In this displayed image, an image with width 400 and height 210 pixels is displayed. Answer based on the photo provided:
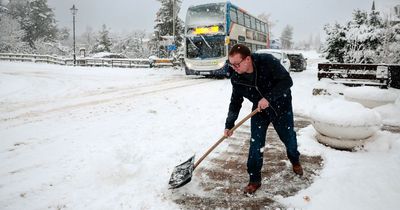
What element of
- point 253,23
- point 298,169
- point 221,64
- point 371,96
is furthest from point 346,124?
point 253,23

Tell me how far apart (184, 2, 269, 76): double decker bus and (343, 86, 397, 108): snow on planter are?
10.3 meters

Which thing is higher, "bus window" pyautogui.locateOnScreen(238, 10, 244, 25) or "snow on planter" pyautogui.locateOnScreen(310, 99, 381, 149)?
"bus window" pyautogui.locateOnScreen(238, 10, 244, 25)

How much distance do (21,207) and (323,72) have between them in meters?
11.8

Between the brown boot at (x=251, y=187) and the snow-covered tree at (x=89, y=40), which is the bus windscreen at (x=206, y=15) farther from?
the snow-covered tree at (x=89, y=40)

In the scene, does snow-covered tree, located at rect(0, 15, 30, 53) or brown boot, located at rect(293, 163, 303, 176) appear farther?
snow-covered tree, located at rect(0, 15, 30, 53)

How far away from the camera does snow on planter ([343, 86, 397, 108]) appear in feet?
24.4

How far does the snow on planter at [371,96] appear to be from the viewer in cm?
744

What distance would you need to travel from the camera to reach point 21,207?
10.9 feet

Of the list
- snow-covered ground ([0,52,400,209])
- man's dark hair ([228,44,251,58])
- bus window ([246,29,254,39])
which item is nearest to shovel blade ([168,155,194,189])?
snow-covered ground ([0,52,400,209])

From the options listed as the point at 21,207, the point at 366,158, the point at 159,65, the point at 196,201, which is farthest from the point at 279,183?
the point at 159,65

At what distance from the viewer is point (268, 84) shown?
3490 mm

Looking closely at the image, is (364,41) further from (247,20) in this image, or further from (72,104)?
(72,104)

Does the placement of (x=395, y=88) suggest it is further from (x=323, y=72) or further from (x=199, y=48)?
(x=199, y=48)

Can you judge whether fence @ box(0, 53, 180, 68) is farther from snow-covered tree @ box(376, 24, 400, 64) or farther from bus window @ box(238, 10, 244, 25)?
snow-covered tree @ box(376, 24, 400, 64)
